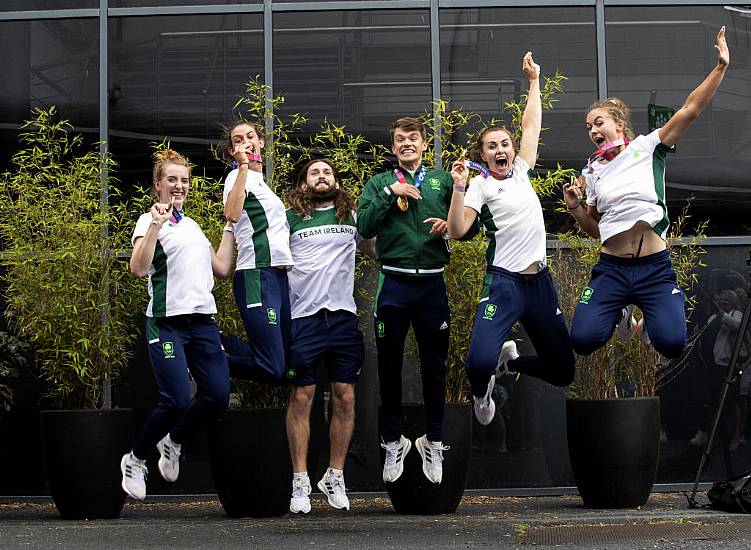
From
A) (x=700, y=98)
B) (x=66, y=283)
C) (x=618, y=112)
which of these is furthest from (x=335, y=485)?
(x=700, y=98)

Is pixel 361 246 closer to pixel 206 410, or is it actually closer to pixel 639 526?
pixel 206 410

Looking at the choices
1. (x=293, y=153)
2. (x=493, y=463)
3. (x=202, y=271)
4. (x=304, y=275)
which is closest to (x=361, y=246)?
(x=304, y=275)

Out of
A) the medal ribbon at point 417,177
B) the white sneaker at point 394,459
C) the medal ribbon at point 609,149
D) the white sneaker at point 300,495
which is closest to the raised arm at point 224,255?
the medal ribbon at point 417,177

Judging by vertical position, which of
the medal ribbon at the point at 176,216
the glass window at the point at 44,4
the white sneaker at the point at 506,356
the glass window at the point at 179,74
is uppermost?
the glass window at the point at 44,4

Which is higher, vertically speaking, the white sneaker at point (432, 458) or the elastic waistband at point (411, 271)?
the elastic waistband at point (411, 271)

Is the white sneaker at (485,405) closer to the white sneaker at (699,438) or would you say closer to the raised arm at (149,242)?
the raised arm at (149,242)

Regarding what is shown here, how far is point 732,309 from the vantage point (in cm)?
888

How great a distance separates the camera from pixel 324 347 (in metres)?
7.27

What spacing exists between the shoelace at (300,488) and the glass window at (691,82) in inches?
144

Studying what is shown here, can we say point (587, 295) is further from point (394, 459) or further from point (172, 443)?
point (172, 443)

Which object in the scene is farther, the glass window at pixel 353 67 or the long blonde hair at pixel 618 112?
the glass window at pixel 353 67

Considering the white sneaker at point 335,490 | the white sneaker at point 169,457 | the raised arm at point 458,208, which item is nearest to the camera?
the raised arm at point 458,208

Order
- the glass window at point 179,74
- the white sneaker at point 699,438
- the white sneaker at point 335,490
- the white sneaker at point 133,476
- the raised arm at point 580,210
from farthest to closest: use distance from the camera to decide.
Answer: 1. the glass window at point 179,74
2. the white sneaker at point 699,438
3. the white sneaker at point 133,476
4. the white sneaker at point 335,490
5. the raised arm at point 580,210

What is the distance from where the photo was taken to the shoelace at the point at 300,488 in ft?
23.1
